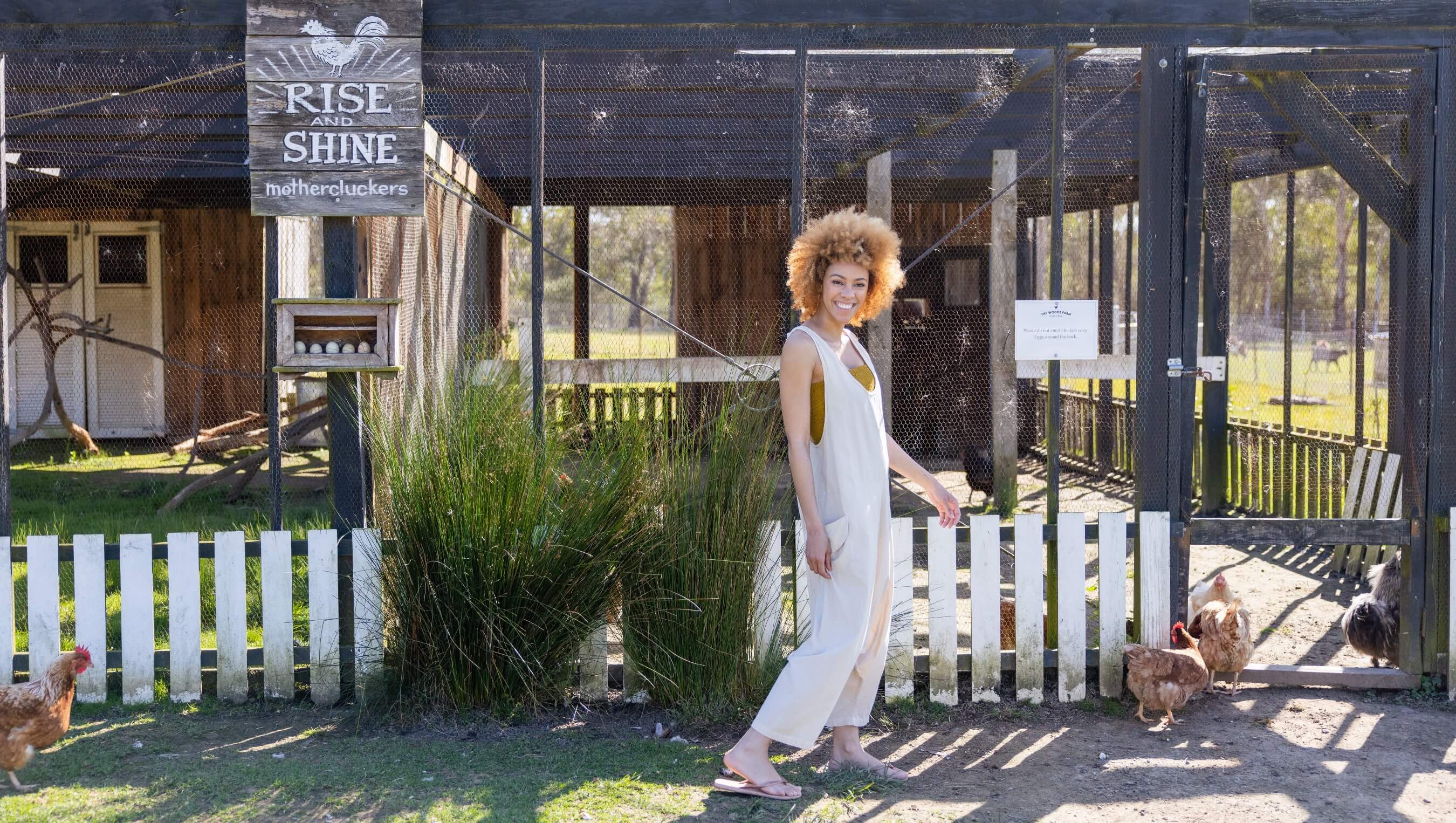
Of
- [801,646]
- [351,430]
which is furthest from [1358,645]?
[351,430]

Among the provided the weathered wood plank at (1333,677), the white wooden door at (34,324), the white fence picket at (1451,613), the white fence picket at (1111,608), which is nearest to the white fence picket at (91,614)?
the white fence picket at (1111,608)

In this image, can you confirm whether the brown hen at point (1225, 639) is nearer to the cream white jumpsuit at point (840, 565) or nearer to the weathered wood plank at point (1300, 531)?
the weathered wood plank at point (1300, 531)

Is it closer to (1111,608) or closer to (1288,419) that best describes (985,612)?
(1111,608)

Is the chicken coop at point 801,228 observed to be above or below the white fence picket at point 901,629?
above

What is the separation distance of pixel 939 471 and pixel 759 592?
698 centimetres

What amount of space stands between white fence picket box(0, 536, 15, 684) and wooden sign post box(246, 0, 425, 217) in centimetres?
159

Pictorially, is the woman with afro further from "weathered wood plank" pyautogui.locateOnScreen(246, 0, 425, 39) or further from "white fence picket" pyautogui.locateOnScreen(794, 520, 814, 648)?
"weathered wood plank" pyautogui.locateOnScreen(246, 0, 425, 39)

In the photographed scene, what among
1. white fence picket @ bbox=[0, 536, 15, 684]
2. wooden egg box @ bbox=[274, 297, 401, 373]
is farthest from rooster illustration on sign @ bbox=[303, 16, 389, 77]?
white fence picket @ bbox=[0, 536, 15, 684]

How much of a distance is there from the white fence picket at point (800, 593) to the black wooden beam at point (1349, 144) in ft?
8.58

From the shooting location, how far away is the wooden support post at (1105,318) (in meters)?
10.5

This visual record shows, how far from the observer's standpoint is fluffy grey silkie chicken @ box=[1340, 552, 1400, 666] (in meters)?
5.09

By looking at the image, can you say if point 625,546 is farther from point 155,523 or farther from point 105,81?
point 105,81

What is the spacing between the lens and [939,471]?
36.8 feet

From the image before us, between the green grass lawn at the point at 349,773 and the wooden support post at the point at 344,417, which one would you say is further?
the wooden support post at the point at 344,417
